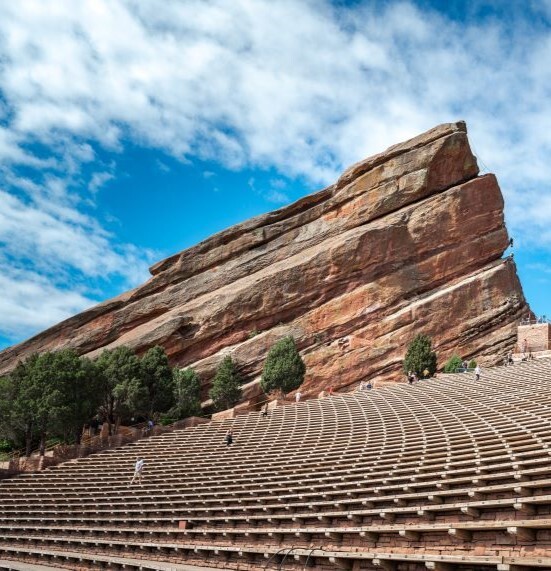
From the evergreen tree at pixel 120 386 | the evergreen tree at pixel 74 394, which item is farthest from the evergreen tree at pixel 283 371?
the evergreen tree at pixel 74 394

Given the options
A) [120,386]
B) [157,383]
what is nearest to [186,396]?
[157,383]

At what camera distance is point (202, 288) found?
5184 centimetres

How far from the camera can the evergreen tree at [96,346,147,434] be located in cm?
3512

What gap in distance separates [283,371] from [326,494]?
24536 mm

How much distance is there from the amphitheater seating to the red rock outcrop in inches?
648

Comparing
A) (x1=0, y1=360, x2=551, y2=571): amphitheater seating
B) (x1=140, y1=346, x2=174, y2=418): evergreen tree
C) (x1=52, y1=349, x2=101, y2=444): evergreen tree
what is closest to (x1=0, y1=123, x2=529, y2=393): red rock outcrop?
(x1=140, y1=346, x2=174, y2=418): evergreen tree

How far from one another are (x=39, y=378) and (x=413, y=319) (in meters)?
25.4

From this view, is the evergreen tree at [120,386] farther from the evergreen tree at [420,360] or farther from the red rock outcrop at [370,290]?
the evergreen tree at [420,360]

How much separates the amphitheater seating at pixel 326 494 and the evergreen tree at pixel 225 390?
11132mm

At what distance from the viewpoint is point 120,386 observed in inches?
1382

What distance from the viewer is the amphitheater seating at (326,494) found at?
8.84 m

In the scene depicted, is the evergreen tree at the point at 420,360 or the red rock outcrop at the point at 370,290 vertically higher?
the red rock outcrop at the point at 370,290

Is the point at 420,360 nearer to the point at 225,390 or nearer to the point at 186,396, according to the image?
the point at 225,390

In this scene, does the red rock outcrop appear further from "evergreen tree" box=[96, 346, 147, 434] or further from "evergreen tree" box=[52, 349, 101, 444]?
"evergreen tree" box=[52, 349, 101, 444]
